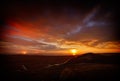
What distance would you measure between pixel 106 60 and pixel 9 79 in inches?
239

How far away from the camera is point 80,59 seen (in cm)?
786

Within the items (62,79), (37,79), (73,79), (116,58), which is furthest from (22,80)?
(116,58)

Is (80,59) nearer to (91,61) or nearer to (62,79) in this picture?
(91,61)

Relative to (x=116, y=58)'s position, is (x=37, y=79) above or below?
below

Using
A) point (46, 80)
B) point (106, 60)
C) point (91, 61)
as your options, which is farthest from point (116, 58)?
point (46, 80)

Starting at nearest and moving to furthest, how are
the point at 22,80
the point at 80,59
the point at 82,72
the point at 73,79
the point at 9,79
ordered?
the point at 73,79 → the point at 82,72 → the point at 22,80 → the point at 9,79 → the point at 80,59

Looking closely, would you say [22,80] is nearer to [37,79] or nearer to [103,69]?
[37,79]

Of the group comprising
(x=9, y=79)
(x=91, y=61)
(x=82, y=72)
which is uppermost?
(x=91, y=61)

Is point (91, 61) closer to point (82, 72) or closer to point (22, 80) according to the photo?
point (82, 72)

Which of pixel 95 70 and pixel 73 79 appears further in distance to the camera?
pixel 95 70

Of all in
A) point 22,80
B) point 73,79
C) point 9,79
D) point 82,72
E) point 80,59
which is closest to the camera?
point 73,79

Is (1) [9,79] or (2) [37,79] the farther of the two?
(1) [9,79]

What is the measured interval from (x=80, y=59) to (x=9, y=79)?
4515 mm

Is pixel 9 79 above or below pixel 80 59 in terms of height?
below
